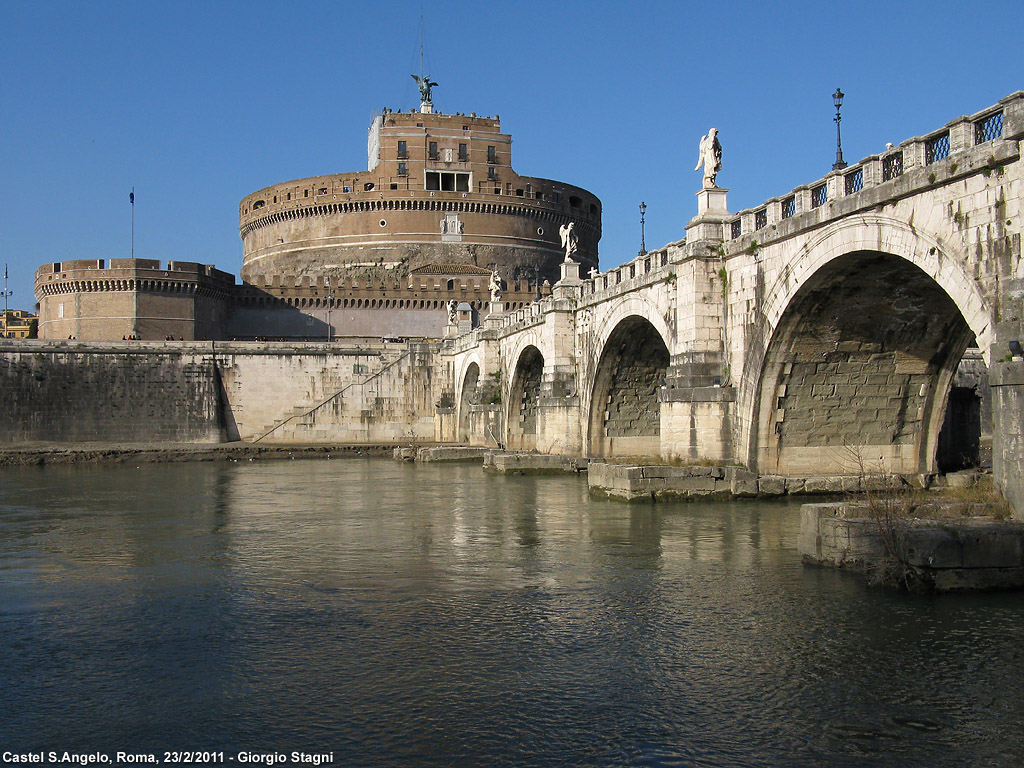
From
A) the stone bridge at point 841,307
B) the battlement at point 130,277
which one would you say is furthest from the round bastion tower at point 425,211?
the stone bridge at point 841,307

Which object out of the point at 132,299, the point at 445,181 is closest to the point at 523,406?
the point at 132,299

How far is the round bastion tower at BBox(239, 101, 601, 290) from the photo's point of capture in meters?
67.9

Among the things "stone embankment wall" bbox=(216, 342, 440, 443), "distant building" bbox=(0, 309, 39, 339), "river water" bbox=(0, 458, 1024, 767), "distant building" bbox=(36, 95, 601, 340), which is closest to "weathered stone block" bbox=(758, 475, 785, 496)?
"river water" bbox=(0, 458, 1024, 767)

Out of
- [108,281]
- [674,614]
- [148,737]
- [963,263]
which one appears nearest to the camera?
[148,737]

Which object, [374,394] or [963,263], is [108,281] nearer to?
[374,394]

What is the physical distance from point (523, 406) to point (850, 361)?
1861 cm

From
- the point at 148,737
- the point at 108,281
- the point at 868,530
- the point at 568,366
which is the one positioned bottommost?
the point at 148,737

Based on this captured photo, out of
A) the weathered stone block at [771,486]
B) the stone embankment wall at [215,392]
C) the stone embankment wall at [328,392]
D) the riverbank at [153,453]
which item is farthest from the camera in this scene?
the stone embankment wall at [328,392]

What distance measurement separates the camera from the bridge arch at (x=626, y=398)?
24.1 meters

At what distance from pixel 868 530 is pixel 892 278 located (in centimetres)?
627

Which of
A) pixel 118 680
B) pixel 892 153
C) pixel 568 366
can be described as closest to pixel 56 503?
pixel 568 366

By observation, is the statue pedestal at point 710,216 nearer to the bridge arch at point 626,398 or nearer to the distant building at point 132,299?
the bridge arch at point 626,398

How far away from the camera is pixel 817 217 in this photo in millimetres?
14570

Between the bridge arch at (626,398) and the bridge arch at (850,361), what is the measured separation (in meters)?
7.18
